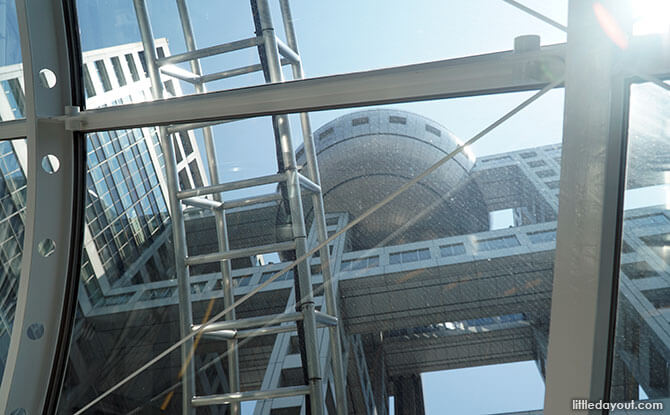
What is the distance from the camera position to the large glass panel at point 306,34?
2580 mm

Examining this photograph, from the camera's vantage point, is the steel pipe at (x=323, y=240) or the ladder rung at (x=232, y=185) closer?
the steel pipe at (x=323, y=240)

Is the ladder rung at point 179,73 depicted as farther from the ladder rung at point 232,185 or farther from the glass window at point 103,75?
the ladder rung at point 232,185

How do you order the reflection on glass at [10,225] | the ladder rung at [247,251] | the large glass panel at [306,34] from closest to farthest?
1. the large glass panel at [306,34]
2. the ladder rung at [247,251]
3. the reflection on glass at [10,225]

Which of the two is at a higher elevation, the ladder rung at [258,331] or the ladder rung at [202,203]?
the ladder rung at [202,203]

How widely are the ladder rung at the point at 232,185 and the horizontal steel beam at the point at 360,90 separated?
0.75 metres

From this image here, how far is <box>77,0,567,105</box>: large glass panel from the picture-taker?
8.46 feet

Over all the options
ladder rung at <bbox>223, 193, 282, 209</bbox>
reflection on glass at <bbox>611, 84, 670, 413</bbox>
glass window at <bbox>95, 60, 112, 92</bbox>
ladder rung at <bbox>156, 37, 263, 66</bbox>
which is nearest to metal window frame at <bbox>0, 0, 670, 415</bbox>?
reflection on glass at <bbox>611, 84, 670, 413</bbox>

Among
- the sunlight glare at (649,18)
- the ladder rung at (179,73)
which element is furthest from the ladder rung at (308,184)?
the sunlight glare at (649,18)

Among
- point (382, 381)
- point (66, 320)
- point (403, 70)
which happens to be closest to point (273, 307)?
point (382, 381)

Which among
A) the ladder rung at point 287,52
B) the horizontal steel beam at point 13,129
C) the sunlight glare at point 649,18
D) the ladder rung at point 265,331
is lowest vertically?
the ladder rung at point 265,331

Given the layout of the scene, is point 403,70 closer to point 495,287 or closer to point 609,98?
point 609,98

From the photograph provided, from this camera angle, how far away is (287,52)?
9.99ft

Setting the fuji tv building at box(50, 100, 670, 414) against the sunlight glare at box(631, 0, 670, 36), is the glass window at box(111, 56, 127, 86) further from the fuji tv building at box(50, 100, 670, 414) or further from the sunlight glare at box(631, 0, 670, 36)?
the sunlight glare at box(631, 0, 670, 36)

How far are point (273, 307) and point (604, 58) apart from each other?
84.6 inches
